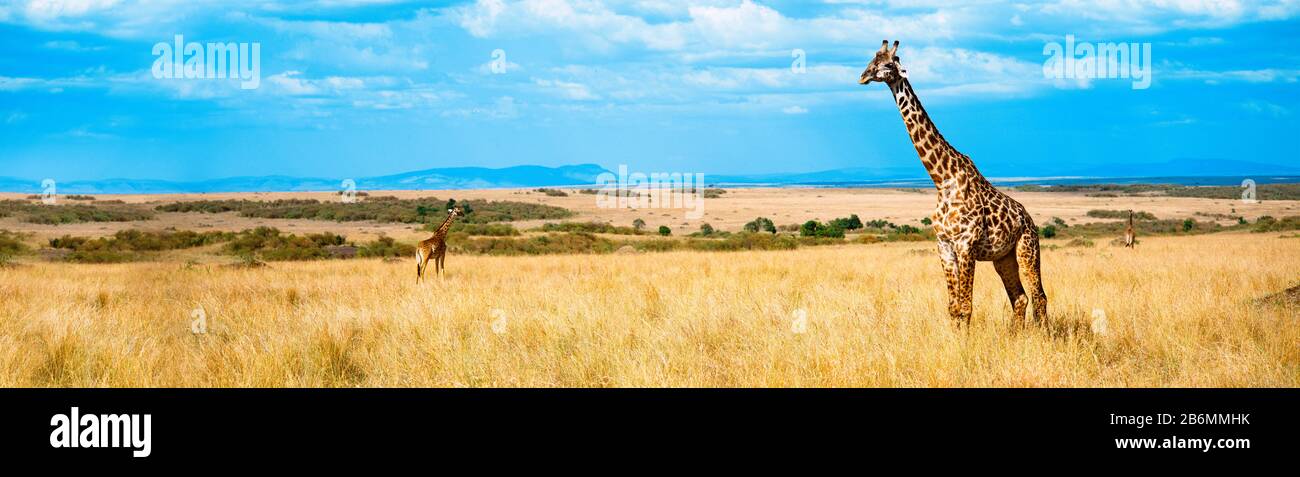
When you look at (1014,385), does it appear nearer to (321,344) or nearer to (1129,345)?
(1129,345)

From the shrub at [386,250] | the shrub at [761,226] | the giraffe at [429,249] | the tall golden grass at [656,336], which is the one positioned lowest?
the tall golden grass at [656,336]

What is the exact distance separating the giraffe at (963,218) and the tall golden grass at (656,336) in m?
0.44

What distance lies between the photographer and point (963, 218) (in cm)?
785

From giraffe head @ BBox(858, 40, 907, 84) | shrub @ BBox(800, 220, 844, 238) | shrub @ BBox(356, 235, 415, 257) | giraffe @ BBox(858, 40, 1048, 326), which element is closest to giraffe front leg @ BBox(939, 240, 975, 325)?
giraffe @ BBox(858, 40, 1048, 326)

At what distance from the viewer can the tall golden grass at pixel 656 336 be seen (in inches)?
280

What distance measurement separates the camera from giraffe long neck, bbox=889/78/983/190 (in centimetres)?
816

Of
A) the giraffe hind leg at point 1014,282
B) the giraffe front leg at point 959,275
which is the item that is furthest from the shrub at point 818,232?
the giraffe front leg at point 959,275

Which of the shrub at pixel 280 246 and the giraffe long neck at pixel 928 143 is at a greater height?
the giraffe long neck at pixel 928 143

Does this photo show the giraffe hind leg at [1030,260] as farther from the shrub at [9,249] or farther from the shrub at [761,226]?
the shrub at [761,226]

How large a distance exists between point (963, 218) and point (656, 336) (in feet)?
9.48

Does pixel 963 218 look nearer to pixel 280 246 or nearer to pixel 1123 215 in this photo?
pixel 280 246

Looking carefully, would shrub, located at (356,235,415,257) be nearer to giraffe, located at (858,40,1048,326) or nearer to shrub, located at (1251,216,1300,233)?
giraffe, located at (858,40,1048,326)

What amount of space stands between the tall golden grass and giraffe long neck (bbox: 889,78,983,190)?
54.6 inches
